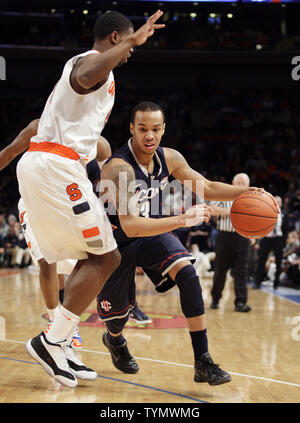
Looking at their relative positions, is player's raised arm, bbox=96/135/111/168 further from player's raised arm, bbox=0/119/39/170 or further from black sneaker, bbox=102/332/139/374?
black sneaker, bbox=102/332/139/374

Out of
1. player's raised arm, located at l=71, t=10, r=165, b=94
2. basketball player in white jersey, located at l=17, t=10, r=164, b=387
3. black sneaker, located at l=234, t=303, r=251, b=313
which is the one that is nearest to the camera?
player's raised arm, located at l=71, t=10, r=165, b=94

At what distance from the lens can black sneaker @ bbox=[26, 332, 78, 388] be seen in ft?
10.7

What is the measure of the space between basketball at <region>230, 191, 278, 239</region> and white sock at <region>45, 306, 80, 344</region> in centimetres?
133

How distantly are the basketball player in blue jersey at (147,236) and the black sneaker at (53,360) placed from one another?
703mm

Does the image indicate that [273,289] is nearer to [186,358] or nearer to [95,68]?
[186,358]

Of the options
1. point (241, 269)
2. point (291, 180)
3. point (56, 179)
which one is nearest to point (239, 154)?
point (291, 180)

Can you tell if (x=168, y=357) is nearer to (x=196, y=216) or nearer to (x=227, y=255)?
(x=196, y=216)

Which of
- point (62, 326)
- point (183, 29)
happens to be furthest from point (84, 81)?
point (183, 29)

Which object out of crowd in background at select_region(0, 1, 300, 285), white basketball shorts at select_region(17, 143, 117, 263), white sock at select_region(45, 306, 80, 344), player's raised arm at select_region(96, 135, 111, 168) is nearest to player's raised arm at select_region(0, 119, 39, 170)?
player's raised arm at select_region(96, 135, 111, 168)

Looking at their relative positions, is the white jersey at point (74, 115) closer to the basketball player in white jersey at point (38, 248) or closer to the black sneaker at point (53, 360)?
the basketball player in white jersey at point (38, 248)

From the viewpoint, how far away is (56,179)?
315 cm

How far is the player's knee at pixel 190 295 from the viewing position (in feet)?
11.7

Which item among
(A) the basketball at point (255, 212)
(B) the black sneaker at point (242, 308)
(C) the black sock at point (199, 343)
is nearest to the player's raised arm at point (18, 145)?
(A) the basketball at point (255, 212)

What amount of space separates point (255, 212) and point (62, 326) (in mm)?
1501
